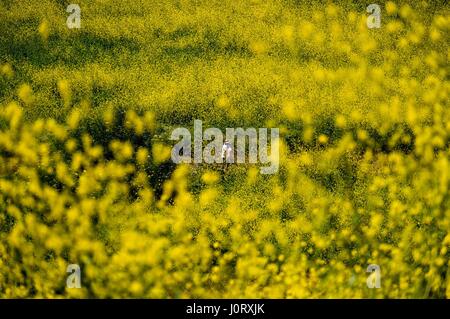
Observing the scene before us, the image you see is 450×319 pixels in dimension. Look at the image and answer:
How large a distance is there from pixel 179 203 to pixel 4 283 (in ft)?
3.79

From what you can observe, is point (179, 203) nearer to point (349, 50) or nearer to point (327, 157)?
point (327, 157)

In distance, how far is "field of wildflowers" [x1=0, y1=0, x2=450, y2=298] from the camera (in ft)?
10.7

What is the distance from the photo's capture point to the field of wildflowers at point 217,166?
3.25 metres

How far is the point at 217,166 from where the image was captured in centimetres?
400

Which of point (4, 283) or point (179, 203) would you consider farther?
point (179, 203)

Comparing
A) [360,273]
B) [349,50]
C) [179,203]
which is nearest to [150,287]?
[179,203]

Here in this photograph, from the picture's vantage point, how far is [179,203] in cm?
362

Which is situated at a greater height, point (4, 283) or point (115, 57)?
point (115, 57)

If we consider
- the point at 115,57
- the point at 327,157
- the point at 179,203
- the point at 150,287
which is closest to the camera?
the point at 150,287

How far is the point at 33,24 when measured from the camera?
15.1 feet

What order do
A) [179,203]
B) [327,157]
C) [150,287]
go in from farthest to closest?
1. [327,157]
2. [179,203]
3. [150,287]

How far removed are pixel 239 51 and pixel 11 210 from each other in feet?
7.20
